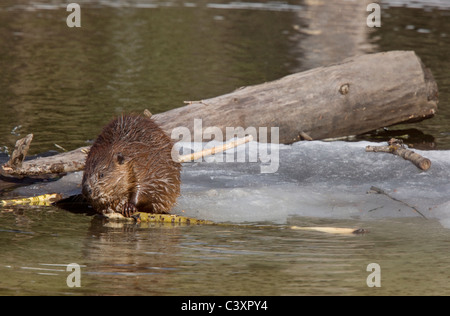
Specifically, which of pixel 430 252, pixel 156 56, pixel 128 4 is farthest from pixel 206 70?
pixel 128 4

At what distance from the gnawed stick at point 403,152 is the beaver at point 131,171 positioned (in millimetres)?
2720

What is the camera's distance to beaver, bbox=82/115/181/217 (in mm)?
6695

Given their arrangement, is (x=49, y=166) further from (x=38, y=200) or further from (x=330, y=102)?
(x=330, y=102)

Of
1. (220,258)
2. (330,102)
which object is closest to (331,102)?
(330,102)

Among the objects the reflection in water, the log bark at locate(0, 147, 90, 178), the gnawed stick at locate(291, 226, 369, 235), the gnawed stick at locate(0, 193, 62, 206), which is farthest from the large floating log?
the gnawed stick at locate(291, 226, 369, 235)

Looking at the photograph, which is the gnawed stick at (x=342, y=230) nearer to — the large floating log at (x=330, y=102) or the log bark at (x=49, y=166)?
the log bark at (x=49, y=166)

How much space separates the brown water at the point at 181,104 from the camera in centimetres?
531

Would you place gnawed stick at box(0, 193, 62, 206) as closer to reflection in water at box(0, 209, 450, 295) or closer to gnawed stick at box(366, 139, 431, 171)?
reflection in water at box(0, 209, 450, 295)

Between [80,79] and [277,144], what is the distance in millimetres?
6294

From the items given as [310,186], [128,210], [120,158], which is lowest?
[128,210]

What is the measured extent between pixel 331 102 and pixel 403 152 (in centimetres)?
167

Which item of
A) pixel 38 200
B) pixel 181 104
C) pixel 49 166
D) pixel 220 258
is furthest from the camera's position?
pixel 181 104

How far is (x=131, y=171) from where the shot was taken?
22.4 ft

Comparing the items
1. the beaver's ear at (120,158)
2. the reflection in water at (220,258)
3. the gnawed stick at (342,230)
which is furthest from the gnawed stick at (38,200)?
the gnawed stick at (342,230)
